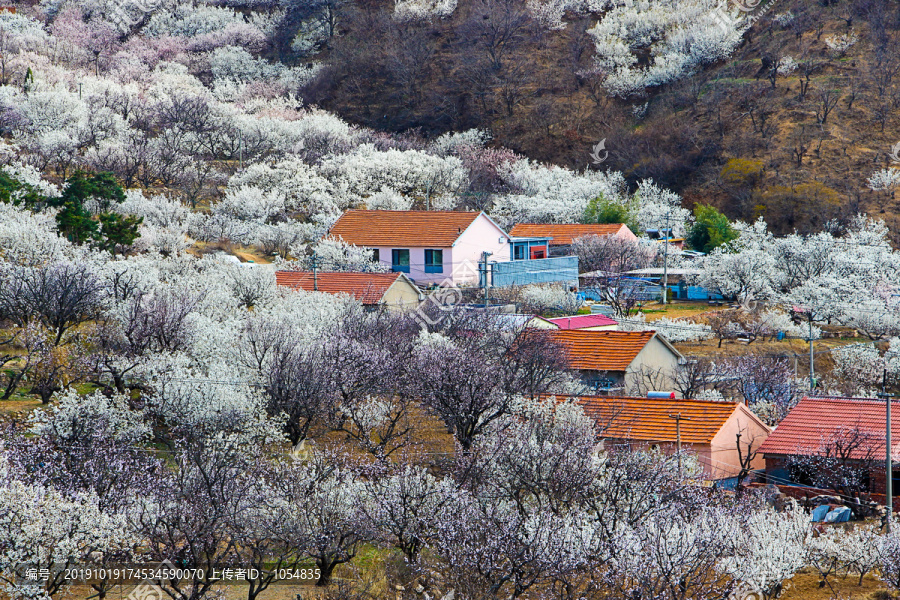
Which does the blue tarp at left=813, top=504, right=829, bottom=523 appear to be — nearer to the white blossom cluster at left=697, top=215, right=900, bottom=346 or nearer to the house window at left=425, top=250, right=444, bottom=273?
the white blossom cluster at left=697, top=215, right=900, bottom=346

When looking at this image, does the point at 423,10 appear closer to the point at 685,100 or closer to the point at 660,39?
the point at 660,39

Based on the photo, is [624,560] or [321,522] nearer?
[624,560]

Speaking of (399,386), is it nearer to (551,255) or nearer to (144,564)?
(144,564)

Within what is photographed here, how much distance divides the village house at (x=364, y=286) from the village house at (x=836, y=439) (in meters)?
13.6

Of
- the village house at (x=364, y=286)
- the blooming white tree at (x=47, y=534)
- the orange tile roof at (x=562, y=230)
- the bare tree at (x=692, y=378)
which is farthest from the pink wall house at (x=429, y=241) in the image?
the blooming white tree at (x=47, y=534)

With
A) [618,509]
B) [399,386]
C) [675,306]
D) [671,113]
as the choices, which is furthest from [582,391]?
[671,113]

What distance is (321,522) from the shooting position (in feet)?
53.8

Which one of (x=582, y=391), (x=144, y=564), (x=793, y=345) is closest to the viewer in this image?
(x=144, y=564)

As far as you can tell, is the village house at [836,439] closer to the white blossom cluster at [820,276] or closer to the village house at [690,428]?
the village house at [690,428]

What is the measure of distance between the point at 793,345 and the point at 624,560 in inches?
917

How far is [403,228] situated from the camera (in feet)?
139

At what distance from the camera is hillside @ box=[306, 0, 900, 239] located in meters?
54.9

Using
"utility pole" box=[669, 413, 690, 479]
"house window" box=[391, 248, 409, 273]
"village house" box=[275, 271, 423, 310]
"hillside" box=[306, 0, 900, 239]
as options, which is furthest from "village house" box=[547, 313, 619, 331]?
"hillside" box=[306, 0, 900, 239]

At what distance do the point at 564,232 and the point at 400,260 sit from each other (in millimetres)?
10588
